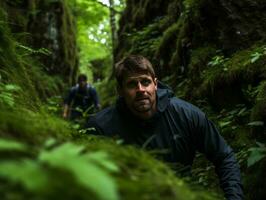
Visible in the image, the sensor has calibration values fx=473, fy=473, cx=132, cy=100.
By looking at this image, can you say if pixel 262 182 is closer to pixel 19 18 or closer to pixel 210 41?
pixel 210 41

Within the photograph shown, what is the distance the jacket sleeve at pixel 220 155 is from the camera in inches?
141

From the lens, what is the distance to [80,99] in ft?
39.5

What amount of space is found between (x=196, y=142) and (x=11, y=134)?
8.35 ft

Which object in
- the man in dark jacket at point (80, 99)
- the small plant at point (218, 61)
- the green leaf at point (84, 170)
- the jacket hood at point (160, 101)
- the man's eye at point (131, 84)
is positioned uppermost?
the small plant at point (218, 61)

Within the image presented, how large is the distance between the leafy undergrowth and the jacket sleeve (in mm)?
1539

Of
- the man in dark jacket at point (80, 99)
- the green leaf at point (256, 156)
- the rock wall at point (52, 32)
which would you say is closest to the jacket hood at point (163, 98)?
the green leaf at point (256, 156)

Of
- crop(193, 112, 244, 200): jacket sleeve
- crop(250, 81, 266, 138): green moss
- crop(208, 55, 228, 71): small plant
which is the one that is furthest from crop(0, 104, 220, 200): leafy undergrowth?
crop(208, 55, 228, 71): small plant

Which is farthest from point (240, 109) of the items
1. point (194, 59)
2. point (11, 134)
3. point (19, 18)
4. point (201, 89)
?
point (19, 18)

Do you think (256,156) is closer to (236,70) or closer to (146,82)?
(146,82)

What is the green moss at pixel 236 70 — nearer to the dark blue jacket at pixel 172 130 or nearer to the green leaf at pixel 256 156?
the dark blue jacket at pixel 172 130

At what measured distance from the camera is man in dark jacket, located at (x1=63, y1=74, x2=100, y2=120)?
11.6m

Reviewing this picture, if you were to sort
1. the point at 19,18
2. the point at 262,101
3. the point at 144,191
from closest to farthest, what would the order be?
the point at 144,191
the point at 262,101
the point at 19,18

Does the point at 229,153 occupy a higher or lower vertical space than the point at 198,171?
higher

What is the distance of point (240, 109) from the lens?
20.0 ft
